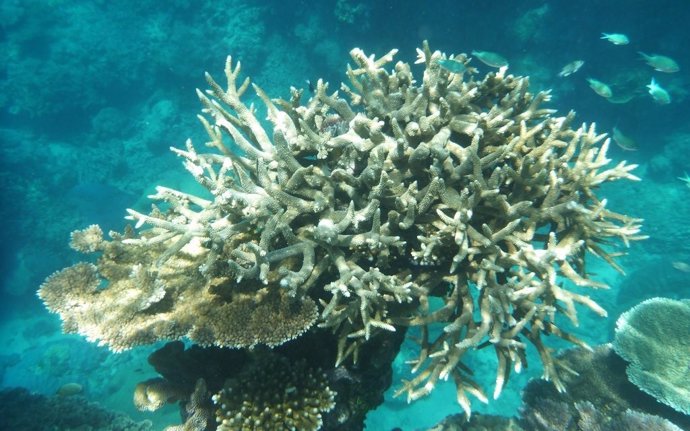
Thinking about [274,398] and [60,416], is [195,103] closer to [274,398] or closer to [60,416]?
[60,416]

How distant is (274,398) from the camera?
299 cm

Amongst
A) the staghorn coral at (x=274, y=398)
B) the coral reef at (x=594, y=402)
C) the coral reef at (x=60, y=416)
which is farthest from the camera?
the coral reef at (x=60, y=416)

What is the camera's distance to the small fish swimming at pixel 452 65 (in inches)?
134

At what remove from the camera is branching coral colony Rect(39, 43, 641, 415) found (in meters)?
2.78

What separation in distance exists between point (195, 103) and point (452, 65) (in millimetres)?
17557

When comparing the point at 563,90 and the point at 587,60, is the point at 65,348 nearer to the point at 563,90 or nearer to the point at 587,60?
the point at 563,90

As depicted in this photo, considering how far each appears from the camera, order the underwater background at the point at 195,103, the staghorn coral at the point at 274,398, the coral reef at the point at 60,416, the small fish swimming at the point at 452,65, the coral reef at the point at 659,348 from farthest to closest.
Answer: the underwater background at the point at 195,103 < the coral reef at the point at 60,416 < the coral reef at the point at 659,348 < the small fish swimming at the point at 452,65 < the staghorn coral at the point at 274,398

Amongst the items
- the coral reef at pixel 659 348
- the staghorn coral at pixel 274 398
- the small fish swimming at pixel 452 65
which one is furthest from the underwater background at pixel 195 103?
the staghorn coral at pixel 274 398

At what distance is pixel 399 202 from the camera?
289 cm

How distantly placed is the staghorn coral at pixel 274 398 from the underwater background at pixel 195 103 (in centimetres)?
690

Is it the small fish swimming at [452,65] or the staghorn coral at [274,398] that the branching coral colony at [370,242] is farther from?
the staghorn coral at [274,398]

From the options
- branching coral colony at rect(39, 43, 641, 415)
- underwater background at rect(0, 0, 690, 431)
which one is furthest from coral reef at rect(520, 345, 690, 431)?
underwater background at rect(0, 0, 690, 431)

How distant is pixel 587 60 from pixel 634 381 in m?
12.2

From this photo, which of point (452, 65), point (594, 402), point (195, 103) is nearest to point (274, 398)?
point (452, 65)
